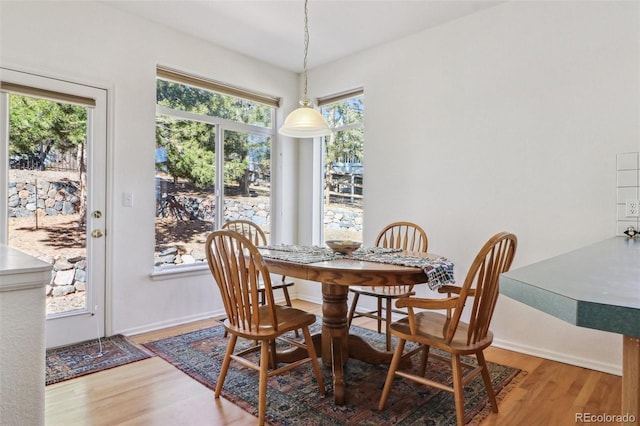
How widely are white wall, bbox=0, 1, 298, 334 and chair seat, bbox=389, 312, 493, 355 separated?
2173mm

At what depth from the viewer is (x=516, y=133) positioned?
8.82 feet

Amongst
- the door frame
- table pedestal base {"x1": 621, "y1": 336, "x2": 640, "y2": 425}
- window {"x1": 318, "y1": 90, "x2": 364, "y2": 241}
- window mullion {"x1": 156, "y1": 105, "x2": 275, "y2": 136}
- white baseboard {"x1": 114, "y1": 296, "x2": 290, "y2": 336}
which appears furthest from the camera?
window {"x1": 318, "y1": 90, "x2": 364, "y2": 241}

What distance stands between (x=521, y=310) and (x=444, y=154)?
4.33 feet

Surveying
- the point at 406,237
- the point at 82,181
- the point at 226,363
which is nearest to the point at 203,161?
the point at 82,181

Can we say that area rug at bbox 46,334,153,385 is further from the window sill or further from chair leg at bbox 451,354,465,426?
chair leg at bbox 451,354,465,426

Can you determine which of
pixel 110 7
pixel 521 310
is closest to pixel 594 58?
pixel 521 310

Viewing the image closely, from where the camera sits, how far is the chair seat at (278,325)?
5.71 ft

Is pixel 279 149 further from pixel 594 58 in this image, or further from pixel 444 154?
pixel 594 58

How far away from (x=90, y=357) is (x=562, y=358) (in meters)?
3.12

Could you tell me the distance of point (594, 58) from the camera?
2387 millimetres

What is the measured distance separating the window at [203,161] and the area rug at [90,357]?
76 cm

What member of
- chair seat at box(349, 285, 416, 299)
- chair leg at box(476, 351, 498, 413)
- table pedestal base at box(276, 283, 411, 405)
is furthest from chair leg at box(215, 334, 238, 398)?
chair leg at box(476, 351, 498, 413)

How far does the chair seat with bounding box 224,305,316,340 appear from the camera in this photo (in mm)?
1741

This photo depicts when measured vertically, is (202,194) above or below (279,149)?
below
